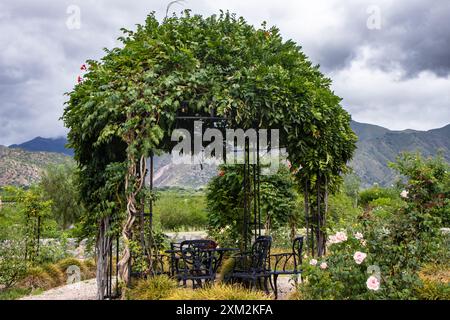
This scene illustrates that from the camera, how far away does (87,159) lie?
6410 mm

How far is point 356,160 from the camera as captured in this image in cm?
14250

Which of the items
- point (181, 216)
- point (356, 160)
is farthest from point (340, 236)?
point (356, 160)

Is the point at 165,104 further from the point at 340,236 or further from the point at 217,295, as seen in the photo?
the point at 340,236

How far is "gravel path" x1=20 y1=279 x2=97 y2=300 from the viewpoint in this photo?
741cm

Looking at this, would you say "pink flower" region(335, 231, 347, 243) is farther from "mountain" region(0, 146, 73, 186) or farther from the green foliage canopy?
"mountain" region(0, 146, 73, 186)

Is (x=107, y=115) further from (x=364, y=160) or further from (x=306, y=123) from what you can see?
(x=364, y=160)

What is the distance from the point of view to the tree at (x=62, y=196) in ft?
72.8

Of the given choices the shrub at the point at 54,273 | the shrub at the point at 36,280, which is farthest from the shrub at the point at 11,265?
the shrub at the point at 54,273

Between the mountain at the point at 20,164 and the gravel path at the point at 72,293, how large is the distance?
84.4ft

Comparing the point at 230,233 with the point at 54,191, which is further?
the point at 54,191

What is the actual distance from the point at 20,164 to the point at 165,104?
34594 mm
